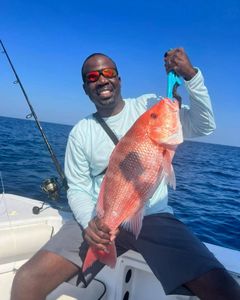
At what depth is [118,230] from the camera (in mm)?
2441

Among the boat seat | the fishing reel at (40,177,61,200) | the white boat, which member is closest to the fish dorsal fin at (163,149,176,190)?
the white boat

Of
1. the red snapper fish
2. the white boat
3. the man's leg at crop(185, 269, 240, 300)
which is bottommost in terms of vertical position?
the white boat

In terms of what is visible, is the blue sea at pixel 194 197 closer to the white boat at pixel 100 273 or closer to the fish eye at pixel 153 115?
the white boat at pixel 100 273

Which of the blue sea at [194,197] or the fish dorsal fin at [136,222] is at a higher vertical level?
the fish dorsal fin at [136,222]

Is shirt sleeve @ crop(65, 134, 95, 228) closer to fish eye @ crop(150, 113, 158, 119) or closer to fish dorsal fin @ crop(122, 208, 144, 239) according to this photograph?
fish dorsal fin @ crop(122, 208, 144, 239)

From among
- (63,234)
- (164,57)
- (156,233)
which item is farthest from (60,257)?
(164,57)

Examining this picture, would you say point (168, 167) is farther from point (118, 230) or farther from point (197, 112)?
point (197, 112)

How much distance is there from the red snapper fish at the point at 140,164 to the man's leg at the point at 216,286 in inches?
30.7

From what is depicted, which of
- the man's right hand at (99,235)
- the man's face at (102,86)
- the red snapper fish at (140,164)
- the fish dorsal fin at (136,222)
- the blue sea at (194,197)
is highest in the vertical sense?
the man's face at (102,86)

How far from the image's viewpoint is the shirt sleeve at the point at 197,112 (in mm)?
2693

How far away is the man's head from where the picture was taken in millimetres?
3236

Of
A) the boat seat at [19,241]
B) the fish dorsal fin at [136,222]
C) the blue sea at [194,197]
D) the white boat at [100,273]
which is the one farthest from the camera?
the blue sea at [194,197]

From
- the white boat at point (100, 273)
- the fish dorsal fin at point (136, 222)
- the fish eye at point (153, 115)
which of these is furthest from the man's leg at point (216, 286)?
the fish eye at point (153, 115)

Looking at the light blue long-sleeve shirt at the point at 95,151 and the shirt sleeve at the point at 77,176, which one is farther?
the shirt sleeve at the point at 77,176
